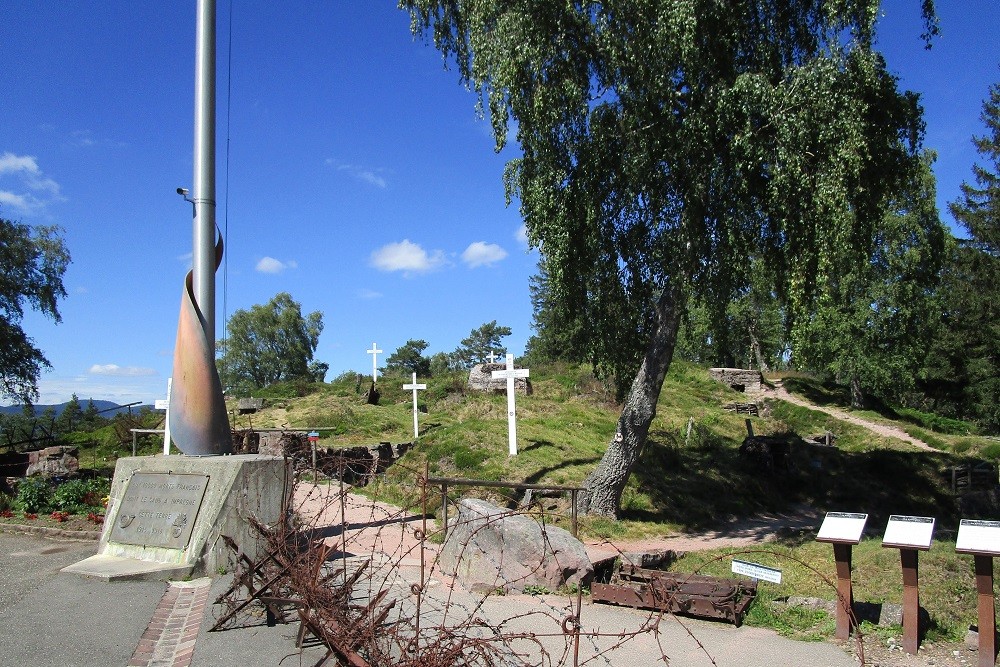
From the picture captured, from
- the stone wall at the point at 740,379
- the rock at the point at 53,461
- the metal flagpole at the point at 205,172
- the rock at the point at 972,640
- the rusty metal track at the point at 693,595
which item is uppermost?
the metal flagpole at the point at 205,172

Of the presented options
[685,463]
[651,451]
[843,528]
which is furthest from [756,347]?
[843,528]

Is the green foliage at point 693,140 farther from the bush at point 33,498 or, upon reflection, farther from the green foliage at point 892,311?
the green foliage at point 892,311

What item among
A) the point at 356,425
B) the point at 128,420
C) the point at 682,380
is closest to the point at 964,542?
the point at 356,425

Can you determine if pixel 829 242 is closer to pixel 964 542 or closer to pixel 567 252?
pixel 567 252

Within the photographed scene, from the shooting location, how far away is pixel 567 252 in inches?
444

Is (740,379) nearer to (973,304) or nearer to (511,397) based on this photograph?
(973,304)

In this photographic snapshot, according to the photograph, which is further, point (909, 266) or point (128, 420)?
point (909, 266)

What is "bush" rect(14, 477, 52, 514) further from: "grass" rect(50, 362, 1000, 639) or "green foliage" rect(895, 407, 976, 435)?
"green foliage" rect(895, 407, 976, 435)

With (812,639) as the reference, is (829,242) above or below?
above

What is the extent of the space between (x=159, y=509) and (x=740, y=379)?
2878 cm

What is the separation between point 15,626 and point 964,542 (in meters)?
6.94

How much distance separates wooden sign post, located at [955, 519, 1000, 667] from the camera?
5262mm

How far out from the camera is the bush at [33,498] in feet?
32.6

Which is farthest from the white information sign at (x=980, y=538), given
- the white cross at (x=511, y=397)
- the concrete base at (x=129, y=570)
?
the white cross at (x=511, y=397)
